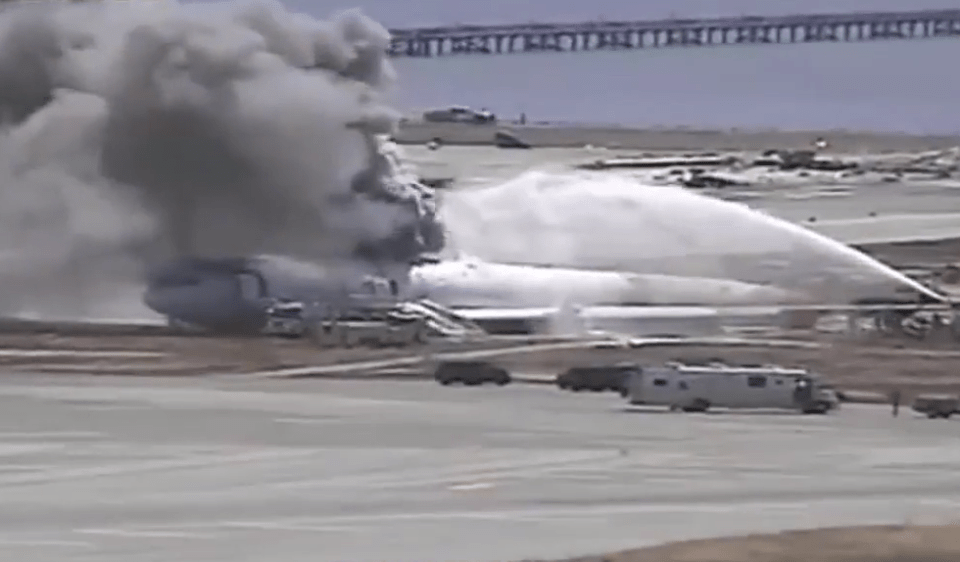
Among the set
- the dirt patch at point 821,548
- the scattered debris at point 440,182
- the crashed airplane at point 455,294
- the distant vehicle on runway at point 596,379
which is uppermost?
the scattered debris at point 440,182

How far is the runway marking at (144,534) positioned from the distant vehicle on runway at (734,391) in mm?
14158

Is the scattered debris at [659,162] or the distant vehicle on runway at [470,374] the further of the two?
the scattered debris at [659,162]

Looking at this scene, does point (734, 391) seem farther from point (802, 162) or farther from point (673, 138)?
point (673, 138)

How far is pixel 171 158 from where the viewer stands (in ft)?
167

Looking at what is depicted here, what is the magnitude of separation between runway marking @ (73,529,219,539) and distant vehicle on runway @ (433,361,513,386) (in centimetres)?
1672

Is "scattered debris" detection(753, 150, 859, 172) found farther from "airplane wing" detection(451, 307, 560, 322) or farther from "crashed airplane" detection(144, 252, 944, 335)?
"airplane wing" detection(451, 307, 560, 322)

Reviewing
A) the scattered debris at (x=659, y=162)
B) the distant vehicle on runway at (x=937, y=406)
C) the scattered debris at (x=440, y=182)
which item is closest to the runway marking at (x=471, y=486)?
the distant vehicle on runway at (x=937, y=406)

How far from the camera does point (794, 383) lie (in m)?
36.8

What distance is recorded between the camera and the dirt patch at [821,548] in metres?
22.5

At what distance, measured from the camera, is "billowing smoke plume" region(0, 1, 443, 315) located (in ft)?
163

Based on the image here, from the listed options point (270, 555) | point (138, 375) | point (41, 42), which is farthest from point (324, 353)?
point (270, 555)

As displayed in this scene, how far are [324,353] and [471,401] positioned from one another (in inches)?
270

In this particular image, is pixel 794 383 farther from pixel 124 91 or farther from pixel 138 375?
pixel 124 91

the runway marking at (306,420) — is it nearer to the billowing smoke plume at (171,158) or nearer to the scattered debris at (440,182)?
the billowing smoke plume at (171,158)
